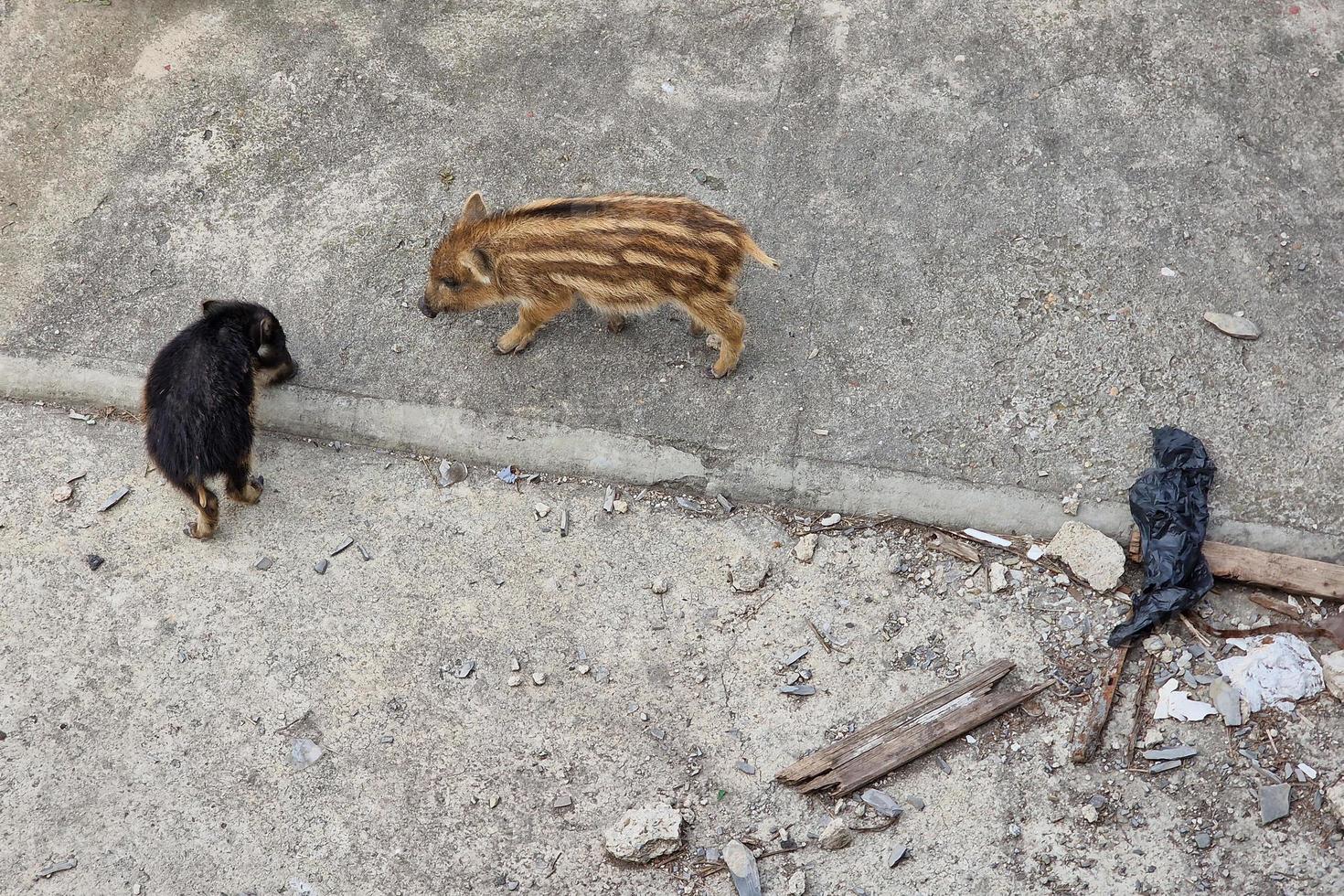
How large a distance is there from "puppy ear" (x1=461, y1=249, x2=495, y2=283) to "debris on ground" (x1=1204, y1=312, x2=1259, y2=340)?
127 inches

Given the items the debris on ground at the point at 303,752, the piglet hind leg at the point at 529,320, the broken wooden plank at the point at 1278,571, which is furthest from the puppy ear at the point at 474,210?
the broken wooden plank at the point at 1278,571

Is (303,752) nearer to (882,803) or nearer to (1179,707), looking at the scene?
(882,803)

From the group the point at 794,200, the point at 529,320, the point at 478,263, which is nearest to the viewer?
the point at 478,263

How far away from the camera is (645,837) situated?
3863mm

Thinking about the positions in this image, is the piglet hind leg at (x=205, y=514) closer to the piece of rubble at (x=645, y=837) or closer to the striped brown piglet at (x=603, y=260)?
the striped brown piglet at (x=603, y=260)

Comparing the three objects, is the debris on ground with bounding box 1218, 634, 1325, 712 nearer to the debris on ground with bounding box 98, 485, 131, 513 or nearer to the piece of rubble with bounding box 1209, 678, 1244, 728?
the piece of rubble with bounding box 1209, 678, 1244, 728

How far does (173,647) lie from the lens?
14.5 feet

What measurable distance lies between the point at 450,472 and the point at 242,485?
0.86 meters

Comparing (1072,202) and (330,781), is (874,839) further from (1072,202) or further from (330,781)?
Result: (1072,202)

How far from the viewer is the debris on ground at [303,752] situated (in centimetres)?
414

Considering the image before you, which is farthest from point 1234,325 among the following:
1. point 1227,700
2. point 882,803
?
point 882,803

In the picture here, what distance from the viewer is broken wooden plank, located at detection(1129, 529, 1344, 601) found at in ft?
13.9

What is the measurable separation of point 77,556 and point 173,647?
0.65 meters

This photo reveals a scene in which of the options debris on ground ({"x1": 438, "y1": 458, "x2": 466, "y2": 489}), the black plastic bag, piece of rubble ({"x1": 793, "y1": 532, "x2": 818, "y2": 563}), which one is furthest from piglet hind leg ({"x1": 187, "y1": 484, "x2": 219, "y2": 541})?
the black plastic bag
